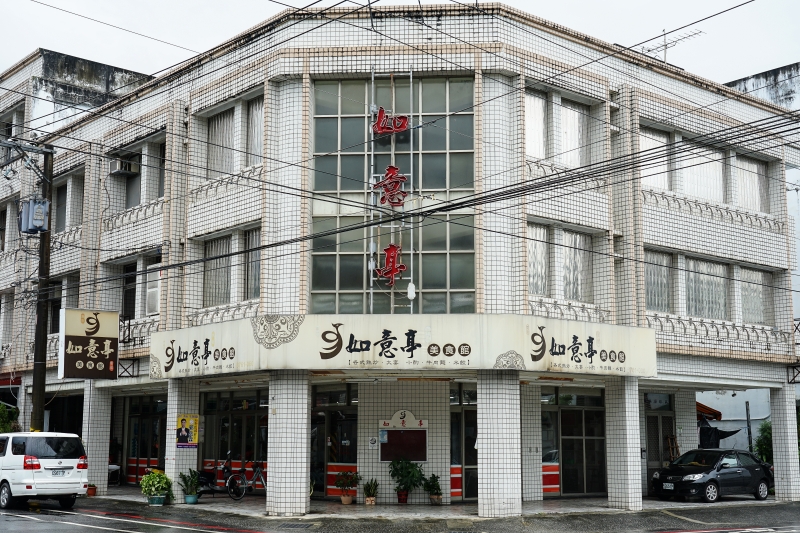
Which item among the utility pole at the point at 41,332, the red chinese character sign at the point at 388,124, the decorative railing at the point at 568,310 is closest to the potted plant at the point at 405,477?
the decorative railing at the point at 568,310

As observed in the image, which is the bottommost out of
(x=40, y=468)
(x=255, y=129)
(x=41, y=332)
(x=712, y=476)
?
(x=712, y=476)

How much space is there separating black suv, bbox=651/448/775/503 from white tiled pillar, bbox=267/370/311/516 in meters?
10.9

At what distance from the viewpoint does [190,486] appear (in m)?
23.9

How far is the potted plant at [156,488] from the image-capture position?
2367 cm

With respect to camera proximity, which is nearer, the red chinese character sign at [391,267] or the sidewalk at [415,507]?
the sidewalk at [415,507]

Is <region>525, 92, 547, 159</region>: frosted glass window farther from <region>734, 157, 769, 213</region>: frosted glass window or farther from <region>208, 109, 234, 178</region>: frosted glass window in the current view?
<region>734, 157, 769, 213</region>: frosted glass window

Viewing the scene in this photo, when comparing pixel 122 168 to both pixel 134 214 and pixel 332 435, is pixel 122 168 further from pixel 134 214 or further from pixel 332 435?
pixel 332 435

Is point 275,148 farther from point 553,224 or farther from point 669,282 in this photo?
point 669,282

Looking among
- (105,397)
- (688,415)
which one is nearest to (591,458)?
(688,415)

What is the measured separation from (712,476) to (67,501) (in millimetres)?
17181

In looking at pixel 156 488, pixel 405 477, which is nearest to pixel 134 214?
pixel 156 488

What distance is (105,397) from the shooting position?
29.0 m

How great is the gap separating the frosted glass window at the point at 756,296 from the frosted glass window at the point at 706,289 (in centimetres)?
84

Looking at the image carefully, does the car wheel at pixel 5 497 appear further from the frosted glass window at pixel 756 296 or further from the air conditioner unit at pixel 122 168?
the frosted glass window at pixel 756 296
